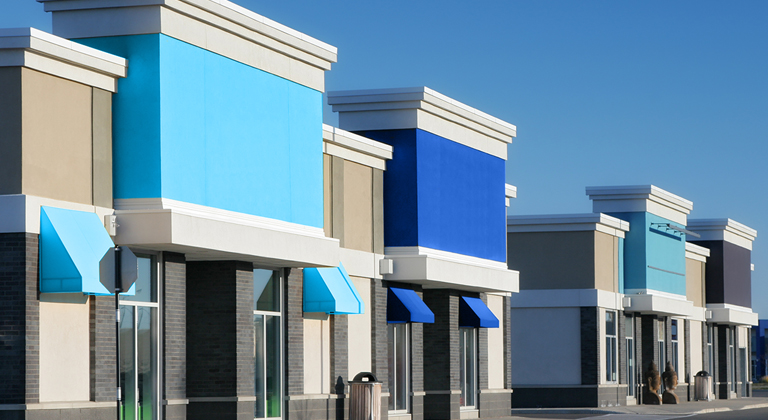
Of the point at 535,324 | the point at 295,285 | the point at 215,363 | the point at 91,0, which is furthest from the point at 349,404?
the point at 535,324

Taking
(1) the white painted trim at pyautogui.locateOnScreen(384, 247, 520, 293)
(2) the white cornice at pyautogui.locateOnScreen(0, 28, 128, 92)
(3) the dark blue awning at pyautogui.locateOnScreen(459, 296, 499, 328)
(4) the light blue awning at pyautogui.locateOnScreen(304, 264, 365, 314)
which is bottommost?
(3) the dark blue awning at pyautogui.locateOnScreen(459, 296, 499, 328)

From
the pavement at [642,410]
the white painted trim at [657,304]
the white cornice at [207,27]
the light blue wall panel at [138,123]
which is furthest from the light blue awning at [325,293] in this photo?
the white painted trim at [657,304]

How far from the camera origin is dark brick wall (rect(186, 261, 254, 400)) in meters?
22.9

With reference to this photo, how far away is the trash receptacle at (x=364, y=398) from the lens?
2736 centimetres

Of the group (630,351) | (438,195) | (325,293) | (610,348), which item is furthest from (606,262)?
(325,293)

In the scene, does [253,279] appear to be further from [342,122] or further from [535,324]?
[535,324]

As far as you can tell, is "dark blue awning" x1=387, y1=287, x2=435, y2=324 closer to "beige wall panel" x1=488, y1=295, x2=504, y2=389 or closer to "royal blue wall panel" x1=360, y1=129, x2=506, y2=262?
"royal blue wall panel" x1=360, y1=129, x2=506, y2=262

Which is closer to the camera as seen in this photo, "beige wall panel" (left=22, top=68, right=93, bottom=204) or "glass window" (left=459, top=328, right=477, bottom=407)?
"beige wall panel" (left=22, top=68, right=93, bottom=204)

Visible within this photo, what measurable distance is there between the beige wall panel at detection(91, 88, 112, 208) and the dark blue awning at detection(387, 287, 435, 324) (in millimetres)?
11093

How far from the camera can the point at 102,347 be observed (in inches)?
776

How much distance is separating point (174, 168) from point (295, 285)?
19.3ft

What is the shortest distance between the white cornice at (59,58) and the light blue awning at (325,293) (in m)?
7.22

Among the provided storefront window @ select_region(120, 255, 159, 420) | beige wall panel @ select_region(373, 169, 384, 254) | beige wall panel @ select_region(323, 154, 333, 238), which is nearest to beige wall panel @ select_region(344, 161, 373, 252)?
beige wall panel @ select_region(373, 169, 384, 254)

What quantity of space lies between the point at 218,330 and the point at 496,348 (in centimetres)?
1612
